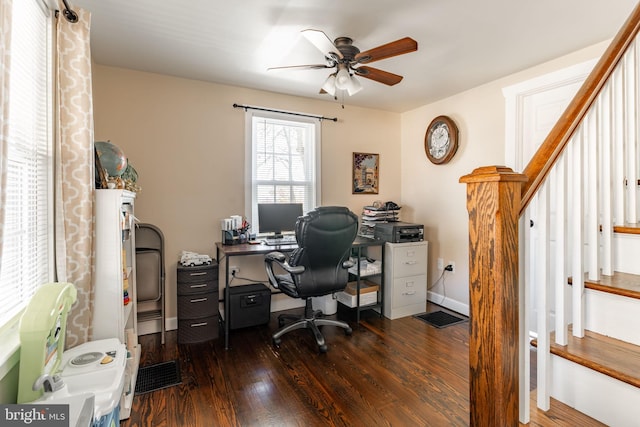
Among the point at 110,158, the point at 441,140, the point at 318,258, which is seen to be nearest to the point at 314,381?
the point at 318,258

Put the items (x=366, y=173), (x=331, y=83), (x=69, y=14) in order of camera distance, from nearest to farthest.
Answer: (x=69, y=14)
(x=331, y=83)
(x=366, y=173)

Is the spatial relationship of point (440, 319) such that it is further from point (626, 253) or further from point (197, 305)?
point (197, 305)

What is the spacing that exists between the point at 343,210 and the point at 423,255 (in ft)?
4.64

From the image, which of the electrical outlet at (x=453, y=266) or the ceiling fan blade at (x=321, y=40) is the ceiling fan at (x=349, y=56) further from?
the electrical outlet at (x=453, y=266)

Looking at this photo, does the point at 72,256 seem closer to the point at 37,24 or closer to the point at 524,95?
the point at 37,24

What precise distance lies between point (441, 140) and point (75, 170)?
3.42 meters

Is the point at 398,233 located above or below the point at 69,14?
below

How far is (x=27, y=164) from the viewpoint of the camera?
1367 mm

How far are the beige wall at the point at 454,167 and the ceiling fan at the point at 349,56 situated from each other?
1.32 meters

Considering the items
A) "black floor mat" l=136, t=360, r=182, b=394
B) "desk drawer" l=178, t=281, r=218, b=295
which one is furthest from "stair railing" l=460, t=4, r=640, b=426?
"desk drawer" l=178, t=281, r=218, b=295

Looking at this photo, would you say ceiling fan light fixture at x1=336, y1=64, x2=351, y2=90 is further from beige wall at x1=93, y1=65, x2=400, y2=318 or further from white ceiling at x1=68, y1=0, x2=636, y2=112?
beige wall at x1=93, y1=65, x2=400, y2=318

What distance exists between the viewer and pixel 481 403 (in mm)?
946

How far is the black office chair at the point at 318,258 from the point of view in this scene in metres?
2.41

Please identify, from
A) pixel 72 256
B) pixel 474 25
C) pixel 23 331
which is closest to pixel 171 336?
pixel 72 256
